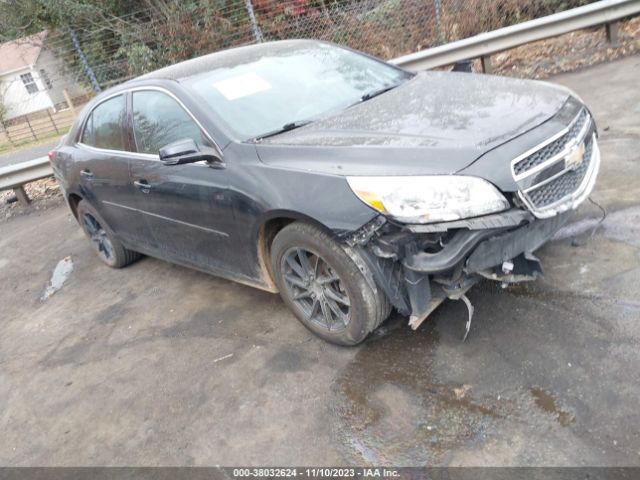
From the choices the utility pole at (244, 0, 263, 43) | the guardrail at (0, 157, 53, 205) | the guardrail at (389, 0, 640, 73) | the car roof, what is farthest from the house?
the car roof

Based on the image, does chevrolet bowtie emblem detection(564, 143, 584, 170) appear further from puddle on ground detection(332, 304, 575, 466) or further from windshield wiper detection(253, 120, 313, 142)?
windshield wiper detection(253, 120, 313, 142)

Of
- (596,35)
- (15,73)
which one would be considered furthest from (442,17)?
(15,73)

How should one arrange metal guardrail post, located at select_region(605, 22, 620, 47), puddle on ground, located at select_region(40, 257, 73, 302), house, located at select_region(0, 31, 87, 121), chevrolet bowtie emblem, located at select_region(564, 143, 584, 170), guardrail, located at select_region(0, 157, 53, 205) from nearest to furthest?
chevrolet bowtie emblem, located at select_region(564, 143, 584, 170) < puddle on ground, located at select_region(40, 257, 73, 302) < metal guardrail post, located at select_region(605, 22, 620, 47) < guardrail, located at select_region(0, 157, 53, 205) < house, located at select_region(0, 31, 87, 121)

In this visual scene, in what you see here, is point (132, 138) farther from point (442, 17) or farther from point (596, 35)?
point (596, 35)

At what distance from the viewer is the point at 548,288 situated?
11.3 ft

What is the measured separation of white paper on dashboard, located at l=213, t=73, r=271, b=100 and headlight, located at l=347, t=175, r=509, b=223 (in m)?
1.53

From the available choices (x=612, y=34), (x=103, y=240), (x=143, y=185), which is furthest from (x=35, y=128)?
(x=143, y=185)

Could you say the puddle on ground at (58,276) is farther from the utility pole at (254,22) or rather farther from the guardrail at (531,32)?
the utility pole at (254,22)

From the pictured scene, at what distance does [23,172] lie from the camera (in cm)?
822

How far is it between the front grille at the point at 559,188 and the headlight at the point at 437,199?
218mm

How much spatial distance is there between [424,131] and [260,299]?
194 cm

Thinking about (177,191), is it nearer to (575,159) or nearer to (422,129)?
(422,129)

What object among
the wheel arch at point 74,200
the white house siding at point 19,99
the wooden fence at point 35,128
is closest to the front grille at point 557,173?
the wheel arch at point 74,200

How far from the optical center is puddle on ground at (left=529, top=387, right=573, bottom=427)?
2535mm
